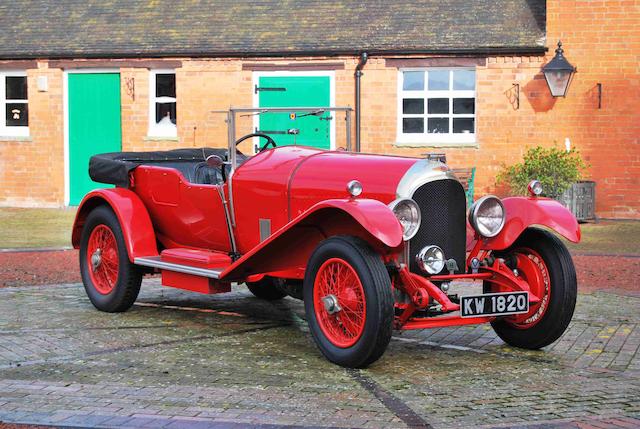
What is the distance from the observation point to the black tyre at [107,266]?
8461 mm

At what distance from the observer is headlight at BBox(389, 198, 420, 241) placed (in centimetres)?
655

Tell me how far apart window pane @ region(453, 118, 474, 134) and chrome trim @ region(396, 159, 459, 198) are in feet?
40.9

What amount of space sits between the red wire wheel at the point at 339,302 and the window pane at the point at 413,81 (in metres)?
13.0

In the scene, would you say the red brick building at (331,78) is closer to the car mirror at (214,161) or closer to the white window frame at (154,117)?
the white window frame at (154,117)

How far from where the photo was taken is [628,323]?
816cm

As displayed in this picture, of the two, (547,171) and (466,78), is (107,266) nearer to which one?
(547,171)

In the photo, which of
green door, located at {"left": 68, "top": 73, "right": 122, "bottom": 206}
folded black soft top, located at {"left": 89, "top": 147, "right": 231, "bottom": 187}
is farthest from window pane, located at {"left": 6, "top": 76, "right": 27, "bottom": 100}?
folded black soft top, located at {"left": 89, "top": 147, "right": 231, "bottom": 187}

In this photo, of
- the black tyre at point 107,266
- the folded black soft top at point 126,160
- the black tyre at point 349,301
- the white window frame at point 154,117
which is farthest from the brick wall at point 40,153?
the black tyre at point 349,301

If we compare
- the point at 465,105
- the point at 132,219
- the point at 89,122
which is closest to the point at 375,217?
the point at 132,219

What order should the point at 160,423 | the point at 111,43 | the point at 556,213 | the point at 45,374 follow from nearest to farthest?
1. the point at 160,423
2. the point at 45,374
3. the point at 556,213
4. the point at 111,43

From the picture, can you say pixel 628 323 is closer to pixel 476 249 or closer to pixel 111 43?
pixel 476 249

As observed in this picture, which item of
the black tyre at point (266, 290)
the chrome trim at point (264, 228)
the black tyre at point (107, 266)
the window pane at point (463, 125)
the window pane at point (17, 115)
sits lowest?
the black tyre at point (266, 290)

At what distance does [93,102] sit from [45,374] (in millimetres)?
15011

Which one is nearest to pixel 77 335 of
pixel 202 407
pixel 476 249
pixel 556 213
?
pixel 202 407
